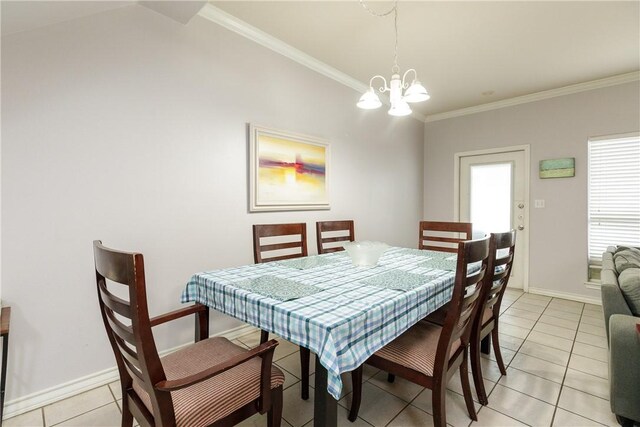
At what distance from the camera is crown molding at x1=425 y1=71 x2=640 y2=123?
3.38 metres

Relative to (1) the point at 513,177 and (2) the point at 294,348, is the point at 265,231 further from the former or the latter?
(1) the point at 513,177

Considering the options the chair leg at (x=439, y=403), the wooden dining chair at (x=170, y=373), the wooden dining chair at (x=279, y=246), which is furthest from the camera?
the wooden dining chair at (x=279, y=246)

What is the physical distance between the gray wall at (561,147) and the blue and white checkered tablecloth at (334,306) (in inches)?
119

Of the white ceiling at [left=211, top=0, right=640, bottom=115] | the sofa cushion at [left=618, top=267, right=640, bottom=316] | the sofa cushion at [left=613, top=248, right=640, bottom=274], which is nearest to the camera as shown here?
the sofa cushion at [left=618, top=267, right=640, bottom=316]

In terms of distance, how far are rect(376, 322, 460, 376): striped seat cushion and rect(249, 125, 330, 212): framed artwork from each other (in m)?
1.60

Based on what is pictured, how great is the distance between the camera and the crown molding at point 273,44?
234 cm

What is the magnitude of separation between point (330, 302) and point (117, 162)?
162 cm

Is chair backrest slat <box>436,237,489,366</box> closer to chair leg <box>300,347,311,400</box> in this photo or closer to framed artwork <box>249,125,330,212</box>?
chair leg <box>300,347,311,400</box>

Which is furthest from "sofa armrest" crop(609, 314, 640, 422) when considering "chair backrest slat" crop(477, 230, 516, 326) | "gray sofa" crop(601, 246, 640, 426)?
"chair backrest slat" crop(477, 230, 516, 326)

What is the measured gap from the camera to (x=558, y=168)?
3.76 metres

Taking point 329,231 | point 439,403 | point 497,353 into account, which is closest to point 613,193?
point 497,353

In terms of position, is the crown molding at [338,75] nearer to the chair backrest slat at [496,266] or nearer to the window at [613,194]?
the window at [613,194]

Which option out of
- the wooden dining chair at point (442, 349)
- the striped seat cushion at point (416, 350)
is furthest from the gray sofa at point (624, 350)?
the striped seat cushion at point (416, 350)

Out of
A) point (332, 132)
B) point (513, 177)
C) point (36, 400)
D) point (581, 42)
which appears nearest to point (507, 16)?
point (581, 42)
